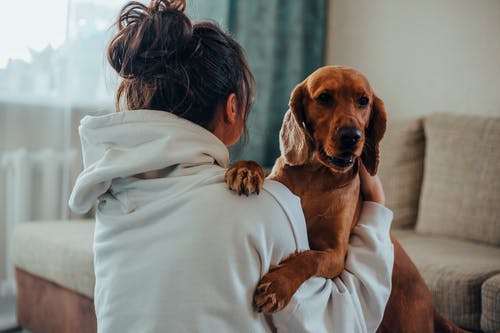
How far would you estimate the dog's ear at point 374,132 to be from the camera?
1275 mm

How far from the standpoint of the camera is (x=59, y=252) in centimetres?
212

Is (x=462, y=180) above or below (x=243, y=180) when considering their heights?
below

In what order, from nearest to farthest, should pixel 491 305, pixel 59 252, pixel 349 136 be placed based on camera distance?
pixel 349 136
pixel 491 305
pixel 59 252

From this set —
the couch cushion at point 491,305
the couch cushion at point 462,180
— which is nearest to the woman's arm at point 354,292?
the couch cushion at point 491,305

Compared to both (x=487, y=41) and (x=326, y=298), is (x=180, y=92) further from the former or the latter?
(x=487, y=41)

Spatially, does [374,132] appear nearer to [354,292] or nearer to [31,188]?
[354,292]

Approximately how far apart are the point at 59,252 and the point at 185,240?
1.43 metres

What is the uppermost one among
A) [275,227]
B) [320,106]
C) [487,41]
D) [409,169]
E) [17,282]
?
[487,41]

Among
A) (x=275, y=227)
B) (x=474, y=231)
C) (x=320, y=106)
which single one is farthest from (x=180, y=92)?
(x=474, y=231)

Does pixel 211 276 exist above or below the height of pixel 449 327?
above

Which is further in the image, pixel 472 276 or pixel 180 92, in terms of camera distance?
pixel 472 276

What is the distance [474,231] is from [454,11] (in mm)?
1208

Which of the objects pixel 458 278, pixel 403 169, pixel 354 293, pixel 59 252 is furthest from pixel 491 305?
pixel 59 252

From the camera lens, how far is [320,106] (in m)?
1.25
